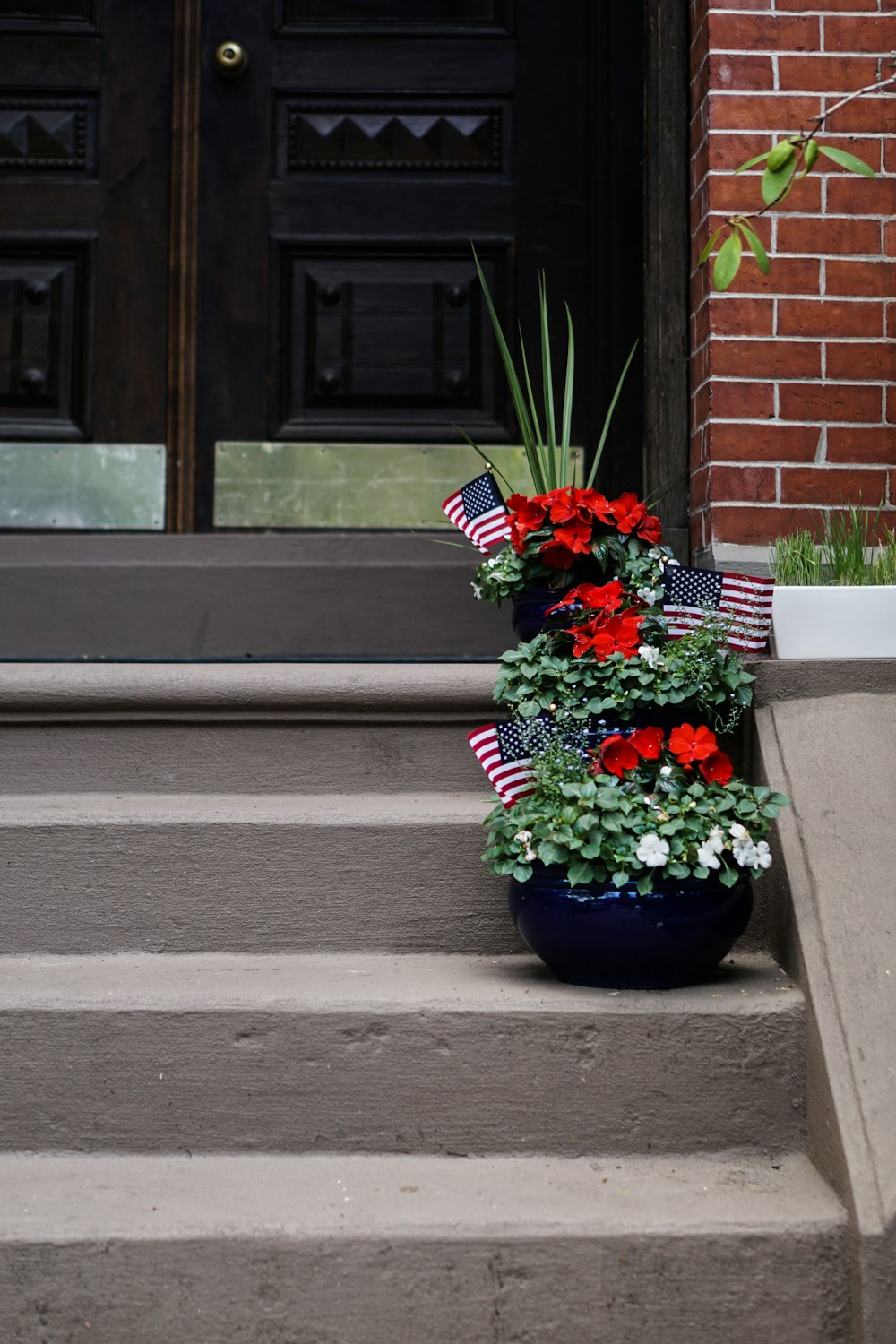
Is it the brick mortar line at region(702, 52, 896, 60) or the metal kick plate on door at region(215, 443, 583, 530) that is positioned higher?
the brick mortar line at region(702, 52, 896, 60)

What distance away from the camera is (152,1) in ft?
9.85

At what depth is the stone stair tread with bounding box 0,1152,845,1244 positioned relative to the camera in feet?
4.71

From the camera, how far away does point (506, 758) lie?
6.13ft

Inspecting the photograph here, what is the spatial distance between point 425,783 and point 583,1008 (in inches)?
24.4

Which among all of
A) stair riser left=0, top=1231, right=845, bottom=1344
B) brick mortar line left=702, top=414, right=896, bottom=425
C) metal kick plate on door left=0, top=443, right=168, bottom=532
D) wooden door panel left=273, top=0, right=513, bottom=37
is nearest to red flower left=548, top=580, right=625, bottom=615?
brick mortar line left=702, top=414, right=896, bottom=425

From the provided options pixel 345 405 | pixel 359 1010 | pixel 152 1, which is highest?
pixel 152 1

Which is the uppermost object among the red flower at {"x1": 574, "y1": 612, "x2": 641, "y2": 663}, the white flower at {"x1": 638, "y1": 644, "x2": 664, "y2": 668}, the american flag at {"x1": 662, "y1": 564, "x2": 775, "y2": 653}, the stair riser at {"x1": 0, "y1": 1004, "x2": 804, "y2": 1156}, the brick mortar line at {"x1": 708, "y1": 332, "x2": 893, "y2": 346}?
the brick mortar line at {"x1": 708, "y1": 332, "x2": 893, "y2": 346}

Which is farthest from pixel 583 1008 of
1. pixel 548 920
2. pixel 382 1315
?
Result: pixel 382 1315

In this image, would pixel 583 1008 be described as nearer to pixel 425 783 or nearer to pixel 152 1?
pixel 425 783

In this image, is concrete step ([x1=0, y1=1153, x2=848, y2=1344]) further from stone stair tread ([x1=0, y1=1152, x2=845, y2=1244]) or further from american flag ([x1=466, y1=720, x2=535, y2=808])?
american flag ([x1=466, y1=720, x2=535, y2=808])

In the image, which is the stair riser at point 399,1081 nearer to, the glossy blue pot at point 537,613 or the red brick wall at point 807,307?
the glossy blue pot at point 537,613

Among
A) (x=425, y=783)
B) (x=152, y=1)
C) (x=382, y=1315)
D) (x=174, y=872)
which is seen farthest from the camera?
(x=152, y=1)

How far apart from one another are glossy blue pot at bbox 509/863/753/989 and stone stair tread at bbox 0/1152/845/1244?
0.25 m

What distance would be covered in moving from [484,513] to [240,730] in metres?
0.58
